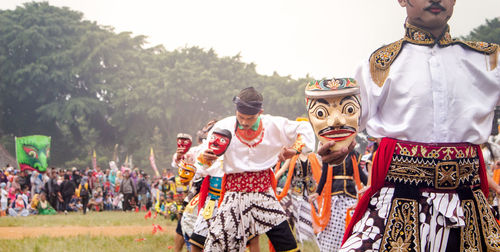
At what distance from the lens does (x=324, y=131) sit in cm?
288

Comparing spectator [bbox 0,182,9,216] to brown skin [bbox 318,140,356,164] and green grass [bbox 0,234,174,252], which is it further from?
brown skin [bbox 318,140,356,164]

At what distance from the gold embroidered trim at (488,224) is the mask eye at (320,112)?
3.02ft

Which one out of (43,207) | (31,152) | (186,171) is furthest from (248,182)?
(31,152)

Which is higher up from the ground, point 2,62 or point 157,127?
point 2,62

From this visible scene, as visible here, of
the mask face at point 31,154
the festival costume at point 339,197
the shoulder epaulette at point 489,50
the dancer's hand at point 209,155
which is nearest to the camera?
the shoulder epaulette at point 489,50

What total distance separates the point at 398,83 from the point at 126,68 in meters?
46.0

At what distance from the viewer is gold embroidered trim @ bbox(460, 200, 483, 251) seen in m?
2.91

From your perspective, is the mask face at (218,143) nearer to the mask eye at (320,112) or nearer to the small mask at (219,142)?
the small mask at (219,142)

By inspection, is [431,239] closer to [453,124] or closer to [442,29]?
[453,124]

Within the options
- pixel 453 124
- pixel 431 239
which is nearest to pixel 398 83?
pixel 453 124

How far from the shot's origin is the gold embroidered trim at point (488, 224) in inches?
114

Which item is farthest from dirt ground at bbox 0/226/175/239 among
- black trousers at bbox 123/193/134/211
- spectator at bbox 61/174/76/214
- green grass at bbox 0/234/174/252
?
black trousers at bbox 123/193/134/211

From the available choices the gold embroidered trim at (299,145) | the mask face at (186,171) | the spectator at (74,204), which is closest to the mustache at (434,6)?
the gold embroidered trim at (299,145)

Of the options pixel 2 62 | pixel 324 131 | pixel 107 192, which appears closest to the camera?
pixel 324 131
